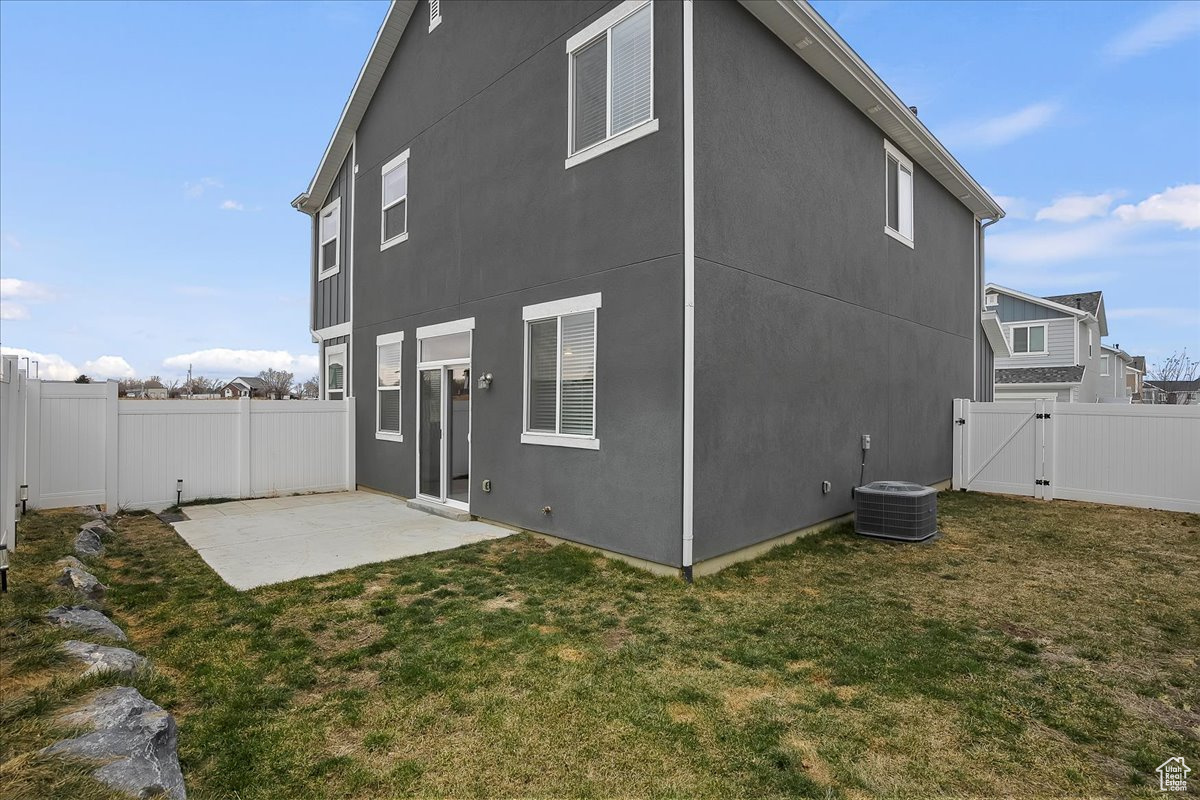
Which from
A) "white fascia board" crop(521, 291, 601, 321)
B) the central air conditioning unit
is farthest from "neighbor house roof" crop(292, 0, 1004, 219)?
the central air conditioning unit

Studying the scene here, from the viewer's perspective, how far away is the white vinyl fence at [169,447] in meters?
8.39

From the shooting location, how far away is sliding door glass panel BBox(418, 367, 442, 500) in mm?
9289

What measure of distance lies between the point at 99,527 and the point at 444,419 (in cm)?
445

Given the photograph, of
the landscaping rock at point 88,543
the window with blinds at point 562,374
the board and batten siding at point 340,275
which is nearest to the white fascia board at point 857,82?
the window with blinds at point 562,374

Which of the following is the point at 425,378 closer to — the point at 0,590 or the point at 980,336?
the point at 0,590

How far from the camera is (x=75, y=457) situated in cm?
860

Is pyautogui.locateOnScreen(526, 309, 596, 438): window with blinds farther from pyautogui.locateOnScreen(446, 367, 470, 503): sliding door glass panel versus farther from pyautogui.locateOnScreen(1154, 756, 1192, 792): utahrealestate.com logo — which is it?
pyautogui.locateOnScreen(1154, 756, 1192, 792): utahrealestate.com logo

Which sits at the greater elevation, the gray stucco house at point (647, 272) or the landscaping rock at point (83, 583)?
the gray stucco house at point (647, 272)

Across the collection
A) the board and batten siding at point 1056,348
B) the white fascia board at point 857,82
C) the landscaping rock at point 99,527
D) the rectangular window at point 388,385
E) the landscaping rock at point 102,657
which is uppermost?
the white fascia board at point 857,82

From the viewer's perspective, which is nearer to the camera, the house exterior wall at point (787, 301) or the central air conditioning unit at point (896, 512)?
the house exterior wall at point (787, 301)

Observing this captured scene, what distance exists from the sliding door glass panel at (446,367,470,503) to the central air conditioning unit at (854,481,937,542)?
551 cm

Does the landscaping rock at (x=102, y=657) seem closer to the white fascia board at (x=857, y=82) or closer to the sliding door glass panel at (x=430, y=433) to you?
the sliding door glass panel at (x=430, y=433)

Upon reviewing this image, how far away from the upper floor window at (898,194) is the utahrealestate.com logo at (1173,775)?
8.00m

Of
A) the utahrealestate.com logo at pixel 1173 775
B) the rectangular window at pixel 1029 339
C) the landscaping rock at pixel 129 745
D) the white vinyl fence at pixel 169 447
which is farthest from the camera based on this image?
the rectangular window at pixel 1029 339
